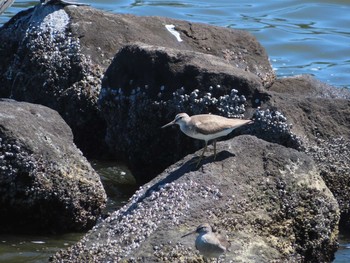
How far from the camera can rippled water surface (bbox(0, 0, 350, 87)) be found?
46.5 feet

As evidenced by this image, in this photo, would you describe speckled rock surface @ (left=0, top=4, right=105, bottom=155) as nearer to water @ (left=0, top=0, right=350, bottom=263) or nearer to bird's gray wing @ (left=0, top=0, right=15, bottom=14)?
bird's gray wing @ (left=0, top=0, right=15, bottom=14)

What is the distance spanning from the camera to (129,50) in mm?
8586

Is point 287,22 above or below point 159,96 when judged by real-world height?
below

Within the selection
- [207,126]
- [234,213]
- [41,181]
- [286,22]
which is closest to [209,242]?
[234,213]

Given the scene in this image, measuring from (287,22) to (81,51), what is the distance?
6.89 m

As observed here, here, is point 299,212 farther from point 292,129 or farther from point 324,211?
point 292,129

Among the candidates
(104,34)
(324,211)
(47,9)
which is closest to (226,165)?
(324,211)

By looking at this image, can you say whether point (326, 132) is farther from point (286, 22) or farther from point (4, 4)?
point (286, 22)

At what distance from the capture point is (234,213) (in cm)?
626

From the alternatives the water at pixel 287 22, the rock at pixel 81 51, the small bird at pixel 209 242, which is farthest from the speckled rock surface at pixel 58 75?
the water at pixel 287 22

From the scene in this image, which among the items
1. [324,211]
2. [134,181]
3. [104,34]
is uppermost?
[104,34]

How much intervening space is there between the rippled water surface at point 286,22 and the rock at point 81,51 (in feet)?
11.4

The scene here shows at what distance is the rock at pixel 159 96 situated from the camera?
317 inches

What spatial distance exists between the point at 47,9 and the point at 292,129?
3511mm
